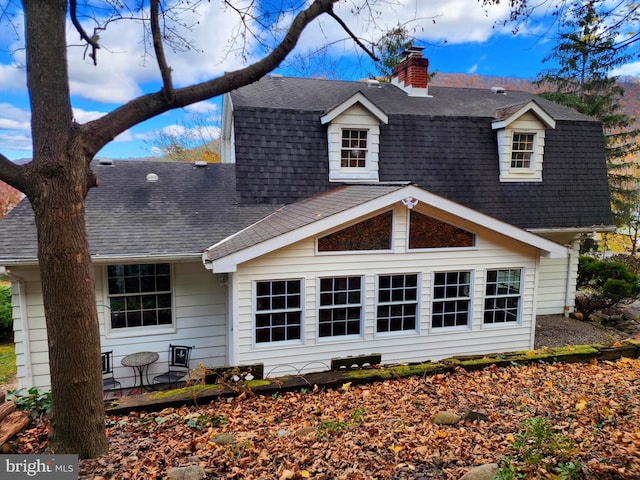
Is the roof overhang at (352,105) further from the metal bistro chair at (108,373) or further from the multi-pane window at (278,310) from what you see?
the metal bistro chair at (108,373)

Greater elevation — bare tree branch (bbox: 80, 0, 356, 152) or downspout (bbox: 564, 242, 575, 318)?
bare tree branch (bbox: 80, 0, 356, 152)

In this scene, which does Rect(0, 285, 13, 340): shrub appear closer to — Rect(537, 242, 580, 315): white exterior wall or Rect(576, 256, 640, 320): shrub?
Rect(537, 242, 580, 315): white exterior wall

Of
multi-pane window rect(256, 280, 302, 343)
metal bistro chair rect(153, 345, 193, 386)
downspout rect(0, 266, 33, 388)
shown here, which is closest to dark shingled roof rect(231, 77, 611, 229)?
multi-pane window rect(256, 280, 302, 343)

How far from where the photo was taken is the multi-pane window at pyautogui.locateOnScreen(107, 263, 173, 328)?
8.29 meters

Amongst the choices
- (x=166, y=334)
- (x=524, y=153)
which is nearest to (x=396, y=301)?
(x=166, y=334)

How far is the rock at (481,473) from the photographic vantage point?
10.6 feet

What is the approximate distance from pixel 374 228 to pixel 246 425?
4.55 metres

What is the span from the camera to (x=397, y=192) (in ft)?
24.9

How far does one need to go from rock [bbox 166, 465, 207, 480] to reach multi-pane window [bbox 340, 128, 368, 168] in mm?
8210

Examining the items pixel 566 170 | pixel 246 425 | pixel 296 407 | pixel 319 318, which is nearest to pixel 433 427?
pixel 296 407

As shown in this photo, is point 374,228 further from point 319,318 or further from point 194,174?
point 194,174

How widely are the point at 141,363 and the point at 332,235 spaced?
4.45 m

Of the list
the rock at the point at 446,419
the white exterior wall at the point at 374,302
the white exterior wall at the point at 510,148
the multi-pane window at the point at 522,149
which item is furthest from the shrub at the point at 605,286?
the rock at the point at 446,419

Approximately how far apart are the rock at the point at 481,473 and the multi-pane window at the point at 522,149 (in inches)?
392
